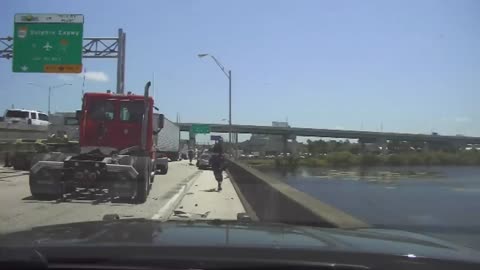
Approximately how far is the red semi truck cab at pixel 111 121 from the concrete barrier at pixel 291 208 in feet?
14.1

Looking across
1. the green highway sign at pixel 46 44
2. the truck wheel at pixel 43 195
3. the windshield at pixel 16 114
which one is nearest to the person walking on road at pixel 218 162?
the truck wheel at pixel 43 195

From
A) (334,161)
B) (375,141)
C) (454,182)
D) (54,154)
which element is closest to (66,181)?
(54,154)

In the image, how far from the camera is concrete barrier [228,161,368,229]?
30.7ft

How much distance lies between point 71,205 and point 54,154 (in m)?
2.43

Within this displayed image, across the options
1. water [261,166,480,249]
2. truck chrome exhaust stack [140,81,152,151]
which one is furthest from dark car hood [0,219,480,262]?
truck chrome exhaust stack [140,81,152,151]

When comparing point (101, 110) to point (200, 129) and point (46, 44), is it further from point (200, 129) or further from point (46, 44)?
point (200, 129)

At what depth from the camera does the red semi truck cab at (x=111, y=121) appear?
72.1 feet

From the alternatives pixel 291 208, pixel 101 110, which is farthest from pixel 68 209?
pixel 291 208

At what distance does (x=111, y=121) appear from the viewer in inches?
870

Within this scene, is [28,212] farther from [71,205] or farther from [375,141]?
[375,141]

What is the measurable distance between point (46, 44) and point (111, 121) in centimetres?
1378

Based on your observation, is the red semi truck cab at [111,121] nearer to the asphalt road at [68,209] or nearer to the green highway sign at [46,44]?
the asphalt road at [68,209]

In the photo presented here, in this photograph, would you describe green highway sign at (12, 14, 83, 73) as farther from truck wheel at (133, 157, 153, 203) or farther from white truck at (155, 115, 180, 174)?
truck wheel at (133, 157, 153, 203)

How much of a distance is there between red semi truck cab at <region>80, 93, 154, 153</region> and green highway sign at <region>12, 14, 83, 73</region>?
12.9 meters
